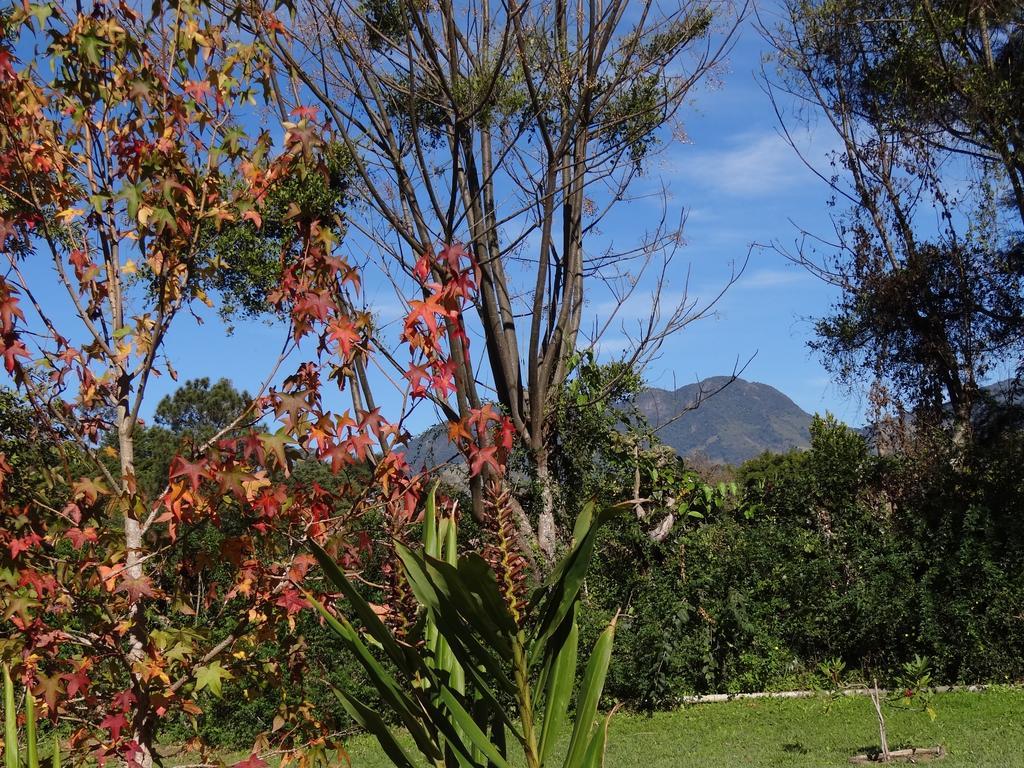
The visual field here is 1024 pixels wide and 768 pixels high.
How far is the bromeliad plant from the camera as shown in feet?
4.45

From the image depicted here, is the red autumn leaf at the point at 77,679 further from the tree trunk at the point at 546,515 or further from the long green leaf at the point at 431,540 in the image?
the tree trunk at the point at 546,515

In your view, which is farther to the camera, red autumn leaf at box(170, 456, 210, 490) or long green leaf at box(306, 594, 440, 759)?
red autumn leaf at box(170, 456, 210, 490)

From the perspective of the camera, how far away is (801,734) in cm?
702

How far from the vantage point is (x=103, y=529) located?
2.94 metres

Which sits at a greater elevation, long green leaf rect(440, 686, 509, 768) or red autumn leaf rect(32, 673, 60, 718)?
red autumn leaf rect(32, 673, 60, 718)

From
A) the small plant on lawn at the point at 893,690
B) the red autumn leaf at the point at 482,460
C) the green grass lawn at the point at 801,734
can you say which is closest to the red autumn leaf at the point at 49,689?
the red autumn leaf at the point at 482,460

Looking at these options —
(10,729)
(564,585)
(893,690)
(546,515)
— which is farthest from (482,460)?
(546,515)

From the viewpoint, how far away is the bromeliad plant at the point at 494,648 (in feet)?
4.45

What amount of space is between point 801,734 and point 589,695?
6252mm

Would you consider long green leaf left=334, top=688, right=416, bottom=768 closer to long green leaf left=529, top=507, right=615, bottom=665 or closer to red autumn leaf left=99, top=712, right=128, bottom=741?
long green leaf left=529, top=507, right=615, bottom=665

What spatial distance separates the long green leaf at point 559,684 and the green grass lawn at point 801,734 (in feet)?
17.2

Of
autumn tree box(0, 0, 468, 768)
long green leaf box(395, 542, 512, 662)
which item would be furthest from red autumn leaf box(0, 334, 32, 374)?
long green leaf box(395, 542, 512, 662)

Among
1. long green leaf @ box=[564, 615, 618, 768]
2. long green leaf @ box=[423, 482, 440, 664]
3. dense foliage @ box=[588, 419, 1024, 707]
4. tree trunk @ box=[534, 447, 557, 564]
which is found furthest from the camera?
tree trunk @ box=[534, 447, 557, 564]

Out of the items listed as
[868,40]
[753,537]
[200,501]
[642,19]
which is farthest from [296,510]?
[868,40]
